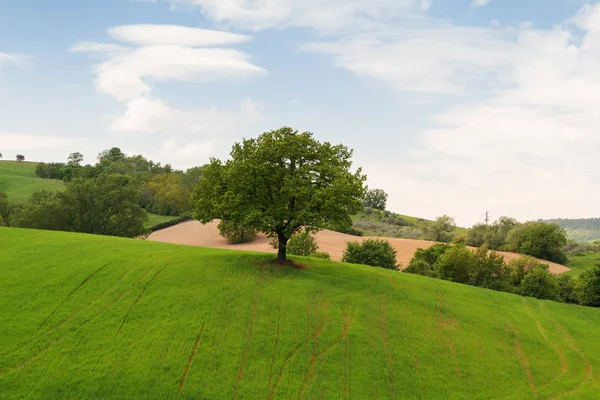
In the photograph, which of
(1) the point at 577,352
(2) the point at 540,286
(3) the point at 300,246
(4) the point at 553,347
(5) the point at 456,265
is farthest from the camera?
(3) the point at 300,246

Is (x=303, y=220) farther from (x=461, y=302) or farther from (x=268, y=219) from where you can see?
(x=461, y=302)

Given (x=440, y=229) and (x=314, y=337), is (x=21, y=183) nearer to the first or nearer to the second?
(x=440, y=229)

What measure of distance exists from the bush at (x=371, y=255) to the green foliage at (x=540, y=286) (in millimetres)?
16936

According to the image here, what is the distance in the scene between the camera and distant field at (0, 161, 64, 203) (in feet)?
437

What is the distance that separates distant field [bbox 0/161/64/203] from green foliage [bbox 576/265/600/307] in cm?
12835

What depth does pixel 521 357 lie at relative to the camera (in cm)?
3434

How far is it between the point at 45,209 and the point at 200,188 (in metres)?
41.1

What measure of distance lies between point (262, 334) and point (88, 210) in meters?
52.6

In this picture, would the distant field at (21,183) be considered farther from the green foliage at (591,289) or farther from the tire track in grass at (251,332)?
the green foliage at (591,289)

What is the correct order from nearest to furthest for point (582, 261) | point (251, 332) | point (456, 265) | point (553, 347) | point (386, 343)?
point (251, 332) < point (386, 343) < point (553, 347) < point (456, 265) < point (582, 261)

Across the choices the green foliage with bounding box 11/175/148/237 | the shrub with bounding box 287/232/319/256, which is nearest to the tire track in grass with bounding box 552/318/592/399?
the shrub with bounding box 287/232/319/256

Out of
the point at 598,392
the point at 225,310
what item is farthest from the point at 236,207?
the point at 598,392

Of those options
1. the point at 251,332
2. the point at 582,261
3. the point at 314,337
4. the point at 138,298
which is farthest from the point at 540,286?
the point at 582,261

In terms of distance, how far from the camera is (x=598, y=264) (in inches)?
2130
